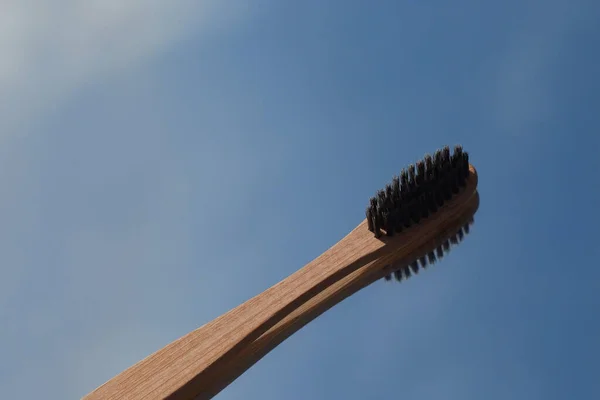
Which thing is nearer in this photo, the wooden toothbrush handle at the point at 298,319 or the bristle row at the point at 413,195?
the wooden toothbrush handle at the point at 298,319

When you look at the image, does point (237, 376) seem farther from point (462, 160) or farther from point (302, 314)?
point (462, 160)

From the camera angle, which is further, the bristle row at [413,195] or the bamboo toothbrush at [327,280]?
the bristle row at [413,195]

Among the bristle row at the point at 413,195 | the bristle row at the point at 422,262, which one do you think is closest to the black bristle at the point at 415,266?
the bristle row at the point at 422,262

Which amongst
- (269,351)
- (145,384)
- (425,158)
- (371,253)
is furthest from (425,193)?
(145,384)

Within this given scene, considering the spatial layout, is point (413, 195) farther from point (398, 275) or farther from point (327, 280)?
point (327, 280)

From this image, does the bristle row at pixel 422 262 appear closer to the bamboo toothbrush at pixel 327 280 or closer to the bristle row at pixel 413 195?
the bamboo toothbrush at pixel 327 280

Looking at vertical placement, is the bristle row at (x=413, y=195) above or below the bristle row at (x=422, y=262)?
above

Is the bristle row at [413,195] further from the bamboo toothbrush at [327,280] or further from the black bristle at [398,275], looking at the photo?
the black bristle at [398,275]

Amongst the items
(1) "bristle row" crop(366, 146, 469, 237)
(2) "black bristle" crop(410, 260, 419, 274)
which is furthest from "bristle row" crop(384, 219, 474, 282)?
(1) "bristle row" crop(366, 146, 469, 237)

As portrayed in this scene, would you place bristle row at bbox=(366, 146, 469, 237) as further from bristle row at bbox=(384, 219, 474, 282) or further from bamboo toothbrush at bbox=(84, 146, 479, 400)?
bristle row at bbox=(384, 219, 474, 282)

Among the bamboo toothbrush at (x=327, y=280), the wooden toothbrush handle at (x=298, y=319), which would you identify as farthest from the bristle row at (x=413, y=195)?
the wooden toothbrush handle at (x=298, y=319)
